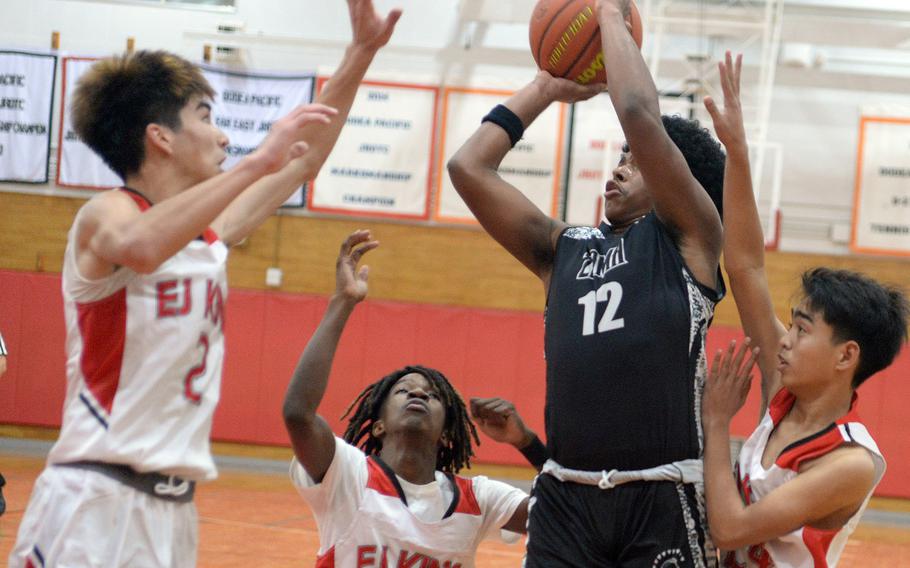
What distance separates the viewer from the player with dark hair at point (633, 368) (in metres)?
2.78

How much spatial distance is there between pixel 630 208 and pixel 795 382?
709 millimetres

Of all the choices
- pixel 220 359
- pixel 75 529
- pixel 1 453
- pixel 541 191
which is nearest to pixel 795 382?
pixel 220 359

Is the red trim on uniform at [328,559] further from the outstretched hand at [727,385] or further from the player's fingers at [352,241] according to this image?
the outstretched hand at [727,385]

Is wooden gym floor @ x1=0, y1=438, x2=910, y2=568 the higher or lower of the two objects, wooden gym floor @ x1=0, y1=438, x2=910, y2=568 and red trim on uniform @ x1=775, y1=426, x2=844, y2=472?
the lower

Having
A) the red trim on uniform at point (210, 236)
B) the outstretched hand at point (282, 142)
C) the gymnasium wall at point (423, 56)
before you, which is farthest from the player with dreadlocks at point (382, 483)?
the gymnasium wall at point (423, 56)

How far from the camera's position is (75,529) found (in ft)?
7.89

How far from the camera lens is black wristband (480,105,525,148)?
11.1 feet

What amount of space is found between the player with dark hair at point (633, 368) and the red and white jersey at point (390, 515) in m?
0.57

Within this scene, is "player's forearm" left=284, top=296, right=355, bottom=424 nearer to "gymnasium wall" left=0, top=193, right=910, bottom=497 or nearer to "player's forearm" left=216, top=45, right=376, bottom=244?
"player's forearm" left=216, top=45, right=376, bottom=244

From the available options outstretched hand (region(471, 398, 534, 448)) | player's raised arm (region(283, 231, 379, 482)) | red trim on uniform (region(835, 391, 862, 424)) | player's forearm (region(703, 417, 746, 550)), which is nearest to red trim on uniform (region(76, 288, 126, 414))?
player's raised arm (region(283, 231, 379, 482))

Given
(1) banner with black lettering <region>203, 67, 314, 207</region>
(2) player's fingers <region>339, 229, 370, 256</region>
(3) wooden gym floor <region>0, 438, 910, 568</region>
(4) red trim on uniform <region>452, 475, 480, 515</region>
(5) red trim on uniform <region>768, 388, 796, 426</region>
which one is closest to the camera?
(5) red trim on uniform <region>768, 388, 796, 426</region>

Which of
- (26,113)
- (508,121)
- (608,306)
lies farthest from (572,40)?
(26,113)

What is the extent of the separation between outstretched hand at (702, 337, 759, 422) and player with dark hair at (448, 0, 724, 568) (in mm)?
34

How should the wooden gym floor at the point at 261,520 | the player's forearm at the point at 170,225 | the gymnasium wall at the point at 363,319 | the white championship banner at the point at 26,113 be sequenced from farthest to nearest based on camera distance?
the white championship banner at the point at 26,113, the gymnasium wall at the point at 363,319, the wooden gym floor at the point at 261,520, the player's forearm at the point at 170,225
